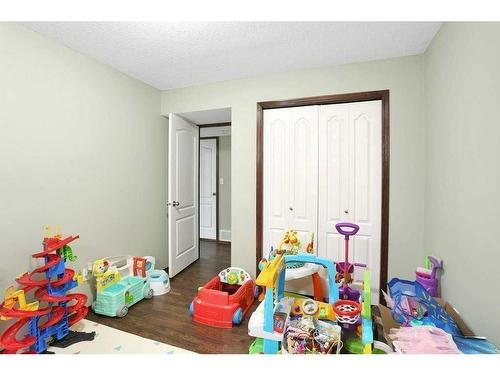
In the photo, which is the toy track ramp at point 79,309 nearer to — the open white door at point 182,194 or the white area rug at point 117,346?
the white area rug at point 117,346

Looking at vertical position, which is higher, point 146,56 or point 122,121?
point 146,56

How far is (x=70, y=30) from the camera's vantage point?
5.78 feet

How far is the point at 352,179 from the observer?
7.46 ft

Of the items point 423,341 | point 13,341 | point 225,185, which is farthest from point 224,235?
point 423,341

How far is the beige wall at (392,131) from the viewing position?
208 centimetres

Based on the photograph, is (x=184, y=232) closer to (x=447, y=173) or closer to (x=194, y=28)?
(x=194, y=28)

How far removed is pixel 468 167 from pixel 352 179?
983mm

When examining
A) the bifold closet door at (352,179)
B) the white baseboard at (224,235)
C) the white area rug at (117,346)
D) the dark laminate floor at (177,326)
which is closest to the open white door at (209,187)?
the white baseboard at (224,235)

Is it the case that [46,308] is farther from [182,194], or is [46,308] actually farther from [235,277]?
[182,194]

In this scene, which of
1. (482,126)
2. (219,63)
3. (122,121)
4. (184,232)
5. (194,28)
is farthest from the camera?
(184,232)

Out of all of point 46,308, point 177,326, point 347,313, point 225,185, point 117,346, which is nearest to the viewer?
point 347,313

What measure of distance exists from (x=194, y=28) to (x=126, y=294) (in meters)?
2.35
